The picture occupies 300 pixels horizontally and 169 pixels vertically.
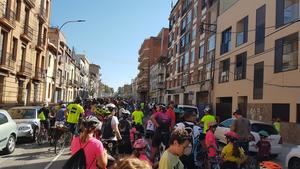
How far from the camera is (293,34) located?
73.7 ft

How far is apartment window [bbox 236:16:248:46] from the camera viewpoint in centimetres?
2970

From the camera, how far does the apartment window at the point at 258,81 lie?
85.3 feet

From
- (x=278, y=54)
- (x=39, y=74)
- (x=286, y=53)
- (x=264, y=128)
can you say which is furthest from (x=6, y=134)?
(x=39, y=74)

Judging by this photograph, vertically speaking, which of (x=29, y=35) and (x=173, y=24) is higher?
(x=173, y=24)

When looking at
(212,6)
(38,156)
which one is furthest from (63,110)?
(212,6)

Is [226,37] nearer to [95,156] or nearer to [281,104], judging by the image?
[281,104]

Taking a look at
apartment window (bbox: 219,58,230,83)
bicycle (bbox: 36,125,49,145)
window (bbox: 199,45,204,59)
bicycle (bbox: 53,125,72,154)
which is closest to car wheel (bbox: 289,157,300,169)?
bicycle (bbox: 53,125,72,154)

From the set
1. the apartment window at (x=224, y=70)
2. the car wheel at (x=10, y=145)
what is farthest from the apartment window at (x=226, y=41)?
the car wheel at (x=10, y=145)

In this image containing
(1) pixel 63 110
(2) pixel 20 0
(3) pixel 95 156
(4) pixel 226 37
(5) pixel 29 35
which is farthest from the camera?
(4) pixel 226 37

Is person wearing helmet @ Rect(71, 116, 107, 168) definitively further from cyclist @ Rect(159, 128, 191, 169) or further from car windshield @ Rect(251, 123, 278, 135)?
car windshield @ Rect(251, 123, 278, 135)

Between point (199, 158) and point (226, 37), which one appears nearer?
point (199, 158)

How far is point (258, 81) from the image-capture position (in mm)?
26516

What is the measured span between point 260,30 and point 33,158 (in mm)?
19486

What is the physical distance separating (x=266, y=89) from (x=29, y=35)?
59.7 feet
